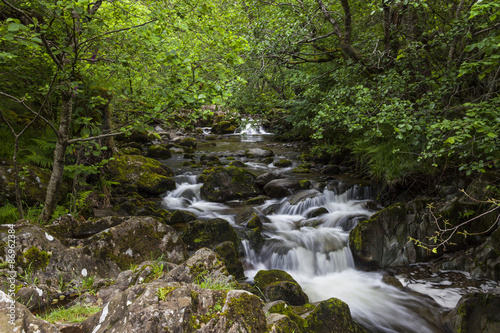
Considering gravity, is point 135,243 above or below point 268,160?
below

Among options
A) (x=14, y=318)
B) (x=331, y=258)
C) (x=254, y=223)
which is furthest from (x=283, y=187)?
(x=14, y=318)

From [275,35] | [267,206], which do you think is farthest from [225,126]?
[275,35]

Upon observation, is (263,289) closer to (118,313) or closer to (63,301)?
(63,301)

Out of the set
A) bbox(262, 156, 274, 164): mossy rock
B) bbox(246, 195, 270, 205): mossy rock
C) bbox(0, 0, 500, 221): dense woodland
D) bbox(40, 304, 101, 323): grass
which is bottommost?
bbox(246, 195, 270, 205): mossy rock

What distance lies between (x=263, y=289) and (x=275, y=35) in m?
7.02

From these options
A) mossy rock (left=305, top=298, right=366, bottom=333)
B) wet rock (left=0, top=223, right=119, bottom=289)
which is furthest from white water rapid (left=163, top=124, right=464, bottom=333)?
wet rock (left=0, top=223, right=119, bottom=289)

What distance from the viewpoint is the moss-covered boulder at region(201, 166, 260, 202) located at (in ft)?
41.3

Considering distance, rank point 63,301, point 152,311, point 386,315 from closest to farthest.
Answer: point 152,311, point 63,301, point 386,315

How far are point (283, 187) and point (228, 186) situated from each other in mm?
2461

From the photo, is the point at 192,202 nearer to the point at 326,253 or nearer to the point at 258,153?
the point at 326,253

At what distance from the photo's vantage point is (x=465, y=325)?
17.3 feet

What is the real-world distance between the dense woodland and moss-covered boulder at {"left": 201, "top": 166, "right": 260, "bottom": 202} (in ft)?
10.0

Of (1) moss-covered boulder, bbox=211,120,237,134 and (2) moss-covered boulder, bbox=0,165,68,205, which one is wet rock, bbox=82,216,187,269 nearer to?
(2) moss-covered boulder, bbox=0,165,68,205

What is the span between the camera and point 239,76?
6.83 metres
